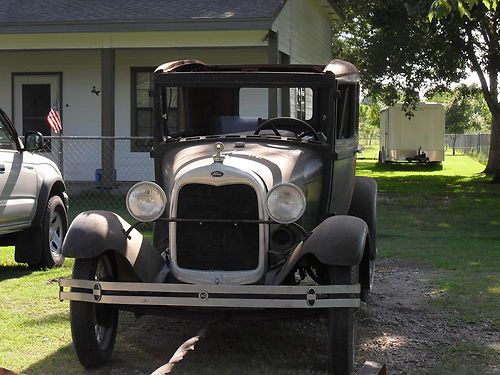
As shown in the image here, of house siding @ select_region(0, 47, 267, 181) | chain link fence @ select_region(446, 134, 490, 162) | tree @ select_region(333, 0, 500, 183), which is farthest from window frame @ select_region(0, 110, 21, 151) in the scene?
chain link fence @ select_region(446, 134, 490, 162)

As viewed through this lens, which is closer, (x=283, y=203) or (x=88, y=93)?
(x=283, y=203)

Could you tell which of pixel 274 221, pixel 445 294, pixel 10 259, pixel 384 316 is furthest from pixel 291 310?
pixel 10 259

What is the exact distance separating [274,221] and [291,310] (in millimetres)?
576

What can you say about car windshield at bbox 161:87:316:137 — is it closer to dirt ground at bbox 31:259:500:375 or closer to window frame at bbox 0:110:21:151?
dirt ground at bbox 31:259:500:375

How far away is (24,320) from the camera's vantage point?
21.3 feet

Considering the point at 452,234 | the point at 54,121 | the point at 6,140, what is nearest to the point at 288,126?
the point at 6,140

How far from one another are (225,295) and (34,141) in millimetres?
4449

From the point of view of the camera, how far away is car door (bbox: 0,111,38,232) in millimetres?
8066

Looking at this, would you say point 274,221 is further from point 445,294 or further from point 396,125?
point 396,125

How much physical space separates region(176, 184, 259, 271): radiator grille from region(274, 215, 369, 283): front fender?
0.94 feet

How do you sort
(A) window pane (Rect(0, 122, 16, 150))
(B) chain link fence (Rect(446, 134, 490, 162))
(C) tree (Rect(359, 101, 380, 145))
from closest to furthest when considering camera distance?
(A) window pane (Rect(0, 122, 16, 150)) < (B) chain link fence (Rect(446, 134, 490, 162)) < (C) tree (Rect(359, 101, 380, 145))

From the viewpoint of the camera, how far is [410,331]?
20.8 feet

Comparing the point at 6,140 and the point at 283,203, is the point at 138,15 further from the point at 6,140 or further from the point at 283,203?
the point at 283,203

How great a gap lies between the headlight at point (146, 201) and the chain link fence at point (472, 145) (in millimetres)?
32976
